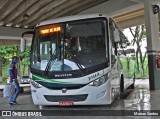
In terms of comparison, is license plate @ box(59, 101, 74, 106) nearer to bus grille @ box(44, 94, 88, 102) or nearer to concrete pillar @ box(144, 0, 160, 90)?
bus grille @ box(44, 94, 88, 102)

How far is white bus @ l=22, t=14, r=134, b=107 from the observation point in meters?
8.78

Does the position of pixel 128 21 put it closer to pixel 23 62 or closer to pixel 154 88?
pixel 154 88

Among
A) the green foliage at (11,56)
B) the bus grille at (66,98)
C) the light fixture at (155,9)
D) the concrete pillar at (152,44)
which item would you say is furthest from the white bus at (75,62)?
the green foliage at (11,56)

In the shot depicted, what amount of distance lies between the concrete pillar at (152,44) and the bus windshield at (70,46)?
6.89 m

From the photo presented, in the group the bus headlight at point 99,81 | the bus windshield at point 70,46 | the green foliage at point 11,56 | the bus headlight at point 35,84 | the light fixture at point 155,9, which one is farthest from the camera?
the green foliage at point 11,56

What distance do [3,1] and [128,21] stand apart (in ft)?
46.4

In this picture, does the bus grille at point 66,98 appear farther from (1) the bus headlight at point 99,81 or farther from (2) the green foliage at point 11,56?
(2) the green foliage at point 11,56

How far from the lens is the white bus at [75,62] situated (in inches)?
346

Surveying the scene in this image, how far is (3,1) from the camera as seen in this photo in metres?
13.8

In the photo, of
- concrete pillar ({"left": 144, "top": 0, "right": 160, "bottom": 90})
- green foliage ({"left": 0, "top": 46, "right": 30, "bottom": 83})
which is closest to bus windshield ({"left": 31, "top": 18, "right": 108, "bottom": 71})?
concrete pillar ({"left": 144, "top": 0, "right": 160, "bottom": 90})

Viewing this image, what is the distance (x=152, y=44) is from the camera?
1541 cm

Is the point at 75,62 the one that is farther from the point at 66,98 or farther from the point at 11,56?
the point at 11,56

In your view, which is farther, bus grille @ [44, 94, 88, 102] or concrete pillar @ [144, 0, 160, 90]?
concrete pillar @ [144, 0, 160, 90]

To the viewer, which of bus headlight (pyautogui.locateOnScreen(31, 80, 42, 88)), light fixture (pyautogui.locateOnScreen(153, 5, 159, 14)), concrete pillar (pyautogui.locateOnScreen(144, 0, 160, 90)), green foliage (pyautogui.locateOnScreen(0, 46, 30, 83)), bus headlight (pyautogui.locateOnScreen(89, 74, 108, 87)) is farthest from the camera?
green foliage (pyautogui.locateOnScreen(0, 46, 30, 83))
